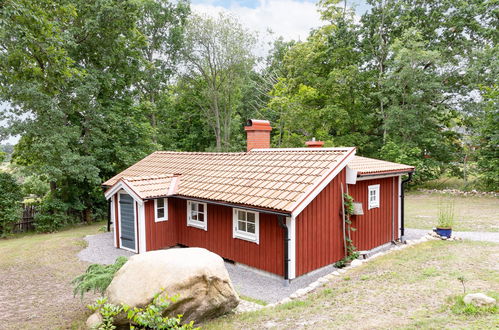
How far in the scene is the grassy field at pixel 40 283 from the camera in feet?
21.4

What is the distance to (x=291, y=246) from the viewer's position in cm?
819

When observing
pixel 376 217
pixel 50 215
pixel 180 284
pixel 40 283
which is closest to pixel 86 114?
A: pixel 50 215

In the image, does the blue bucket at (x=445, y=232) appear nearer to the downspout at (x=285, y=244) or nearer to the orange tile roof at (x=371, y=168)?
the orange tile roof at (x=371, y=168)

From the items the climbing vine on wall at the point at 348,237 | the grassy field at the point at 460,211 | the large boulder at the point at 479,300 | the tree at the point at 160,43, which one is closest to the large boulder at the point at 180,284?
the large boulder at the point at 479,300

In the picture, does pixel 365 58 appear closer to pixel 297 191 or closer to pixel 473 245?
pixel 473 245

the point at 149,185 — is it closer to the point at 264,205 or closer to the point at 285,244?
the point at 264,205

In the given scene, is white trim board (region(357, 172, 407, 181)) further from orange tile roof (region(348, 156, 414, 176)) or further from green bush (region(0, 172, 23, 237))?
green bush (region(0, 172, 23, 237))

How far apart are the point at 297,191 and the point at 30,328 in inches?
249

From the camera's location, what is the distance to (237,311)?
21.4ft

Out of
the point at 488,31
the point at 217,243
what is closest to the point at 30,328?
the point at 217,243

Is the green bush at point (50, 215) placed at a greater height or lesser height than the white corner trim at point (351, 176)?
lesser

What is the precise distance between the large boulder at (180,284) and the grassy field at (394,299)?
38cm

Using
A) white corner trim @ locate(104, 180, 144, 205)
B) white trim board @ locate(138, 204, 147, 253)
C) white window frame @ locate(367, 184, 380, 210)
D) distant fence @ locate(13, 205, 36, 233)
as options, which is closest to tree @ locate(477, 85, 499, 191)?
white window frame @ locate(367, 184, 380, 210)

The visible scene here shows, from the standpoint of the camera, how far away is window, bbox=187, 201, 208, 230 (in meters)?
10.9
